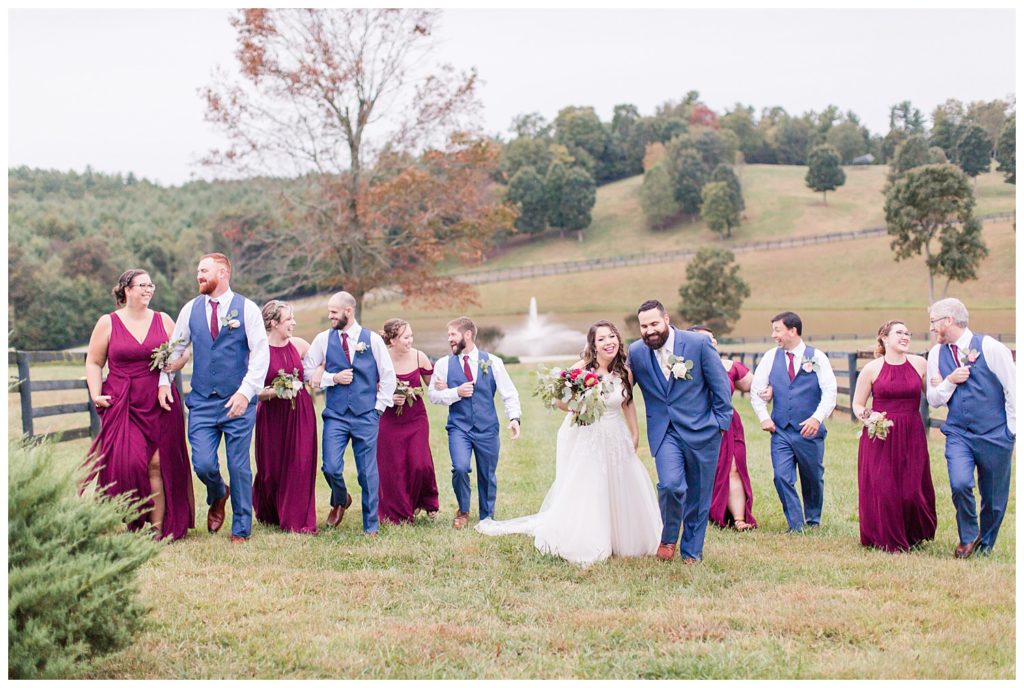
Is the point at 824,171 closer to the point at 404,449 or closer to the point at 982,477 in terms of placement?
the point at 404,449

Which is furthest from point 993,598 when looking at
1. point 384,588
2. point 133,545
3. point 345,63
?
point 345,63

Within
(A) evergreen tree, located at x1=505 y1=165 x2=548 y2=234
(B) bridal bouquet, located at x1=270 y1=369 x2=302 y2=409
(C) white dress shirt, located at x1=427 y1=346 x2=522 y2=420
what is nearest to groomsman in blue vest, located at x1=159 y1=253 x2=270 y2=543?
(B) bridal bouquet, located at x1=270 y1=369 x2=302 y2=409

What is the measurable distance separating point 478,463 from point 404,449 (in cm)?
78

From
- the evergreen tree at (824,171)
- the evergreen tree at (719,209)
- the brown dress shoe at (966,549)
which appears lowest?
the brown dress shoe at (966,549)

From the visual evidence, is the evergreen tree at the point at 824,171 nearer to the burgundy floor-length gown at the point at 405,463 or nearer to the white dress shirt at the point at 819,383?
the white dress shirt at the point at 819,383

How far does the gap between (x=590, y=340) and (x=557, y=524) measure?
1554mm

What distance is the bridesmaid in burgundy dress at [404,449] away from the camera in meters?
9.44

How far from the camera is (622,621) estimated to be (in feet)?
19.0

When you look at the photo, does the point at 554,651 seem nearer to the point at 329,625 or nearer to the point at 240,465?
the point at 329,625

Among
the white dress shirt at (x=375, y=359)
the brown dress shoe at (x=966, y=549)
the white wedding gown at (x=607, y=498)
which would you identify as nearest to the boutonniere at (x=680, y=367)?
the white wedding gown at (x=607, y=498)

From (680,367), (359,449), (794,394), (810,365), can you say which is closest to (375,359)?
(359,449)

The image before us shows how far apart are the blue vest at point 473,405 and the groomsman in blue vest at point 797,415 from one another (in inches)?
103

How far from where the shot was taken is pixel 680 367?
7.41 m

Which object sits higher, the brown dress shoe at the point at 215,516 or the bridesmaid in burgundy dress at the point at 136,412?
the bridesmaid in burgundy dress at the point at 136,412
